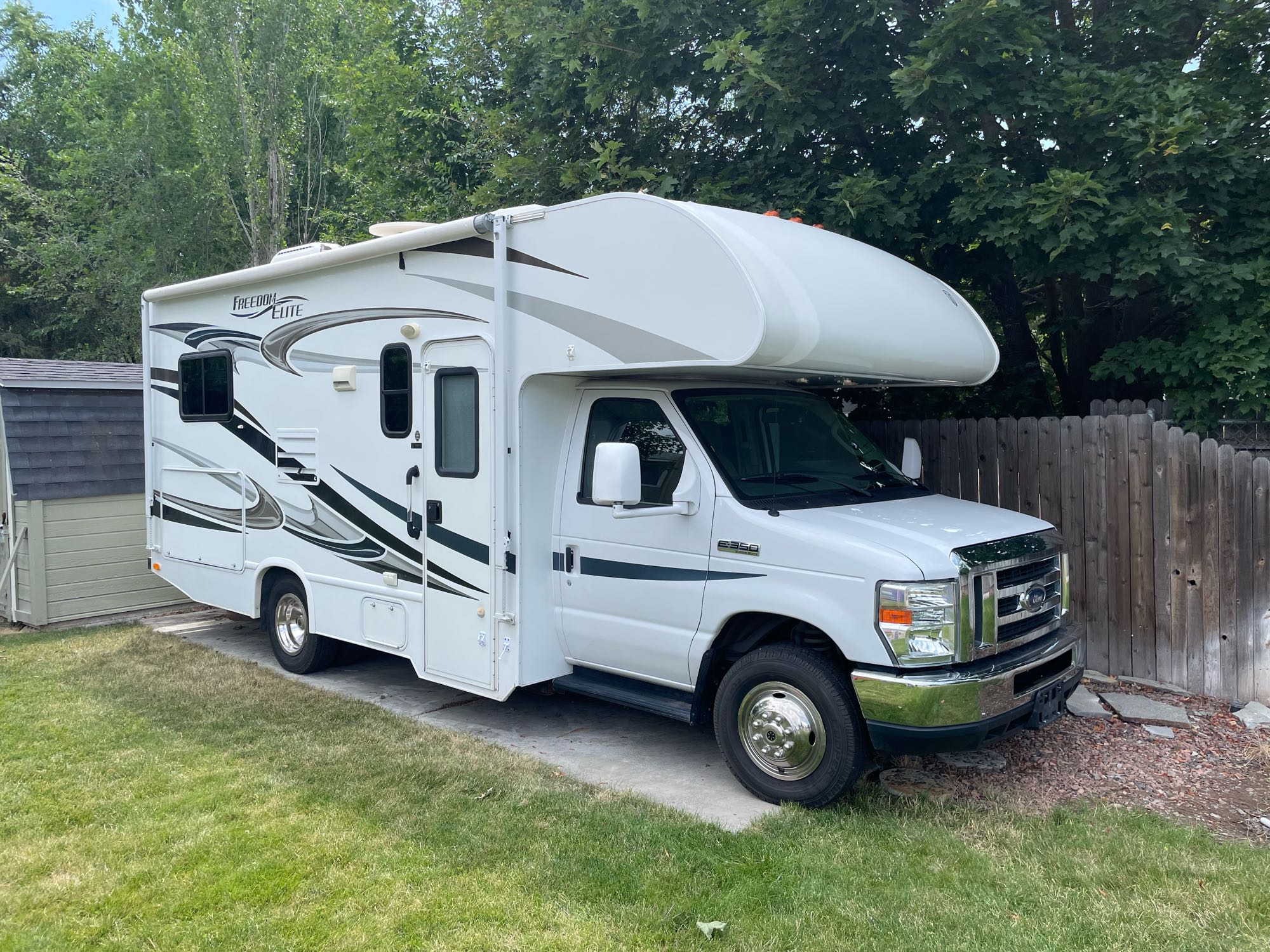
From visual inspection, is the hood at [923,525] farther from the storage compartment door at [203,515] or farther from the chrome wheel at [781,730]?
the storage compartment door at [203,515]

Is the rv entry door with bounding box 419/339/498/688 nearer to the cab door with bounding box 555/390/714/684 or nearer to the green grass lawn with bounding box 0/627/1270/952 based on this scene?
the cab door with bounding box 555/390/714/684

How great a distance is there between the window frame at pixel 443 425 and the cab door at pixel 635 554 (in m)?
0.62

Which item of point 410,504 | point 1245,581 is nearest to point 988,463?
point 1245,581

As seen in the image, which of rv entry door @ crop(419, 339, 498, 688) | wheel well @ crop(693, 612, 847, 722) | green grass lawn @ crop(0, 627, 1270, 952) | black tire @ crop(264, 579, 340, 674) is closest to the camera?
green grass lawn @ crop(0, 627, 1270, 952)

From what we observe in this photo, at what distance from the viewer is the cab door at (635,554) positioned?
525 centimetres

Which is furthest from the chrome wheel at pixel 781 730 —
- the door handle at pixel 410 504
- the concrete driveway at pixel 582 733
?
the door handle at pixel 410 504

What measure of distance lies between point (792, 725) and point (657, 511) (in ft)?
4.32

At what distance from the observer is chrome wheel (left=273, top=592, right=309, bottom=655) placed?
763cm

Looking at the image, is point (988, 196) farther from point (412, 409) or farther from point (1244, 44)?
point (412, 409)

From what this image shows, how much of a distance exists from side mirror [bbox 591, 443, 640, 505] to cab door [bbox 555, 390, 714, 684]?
1.17ft

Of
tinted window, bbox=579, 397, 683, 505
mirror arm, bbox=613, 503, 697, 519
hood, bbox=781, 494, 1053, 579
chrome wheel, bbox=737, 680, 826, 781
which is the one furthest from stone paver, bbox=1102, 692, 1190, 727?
tinted window, bbox=579, 397, 683, 505

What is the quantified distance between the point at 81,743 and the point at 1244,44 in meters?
9.10

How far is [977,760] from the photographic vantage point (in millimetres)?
5574

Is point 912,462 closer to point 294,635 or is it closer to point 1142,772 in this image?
point 1142,772
